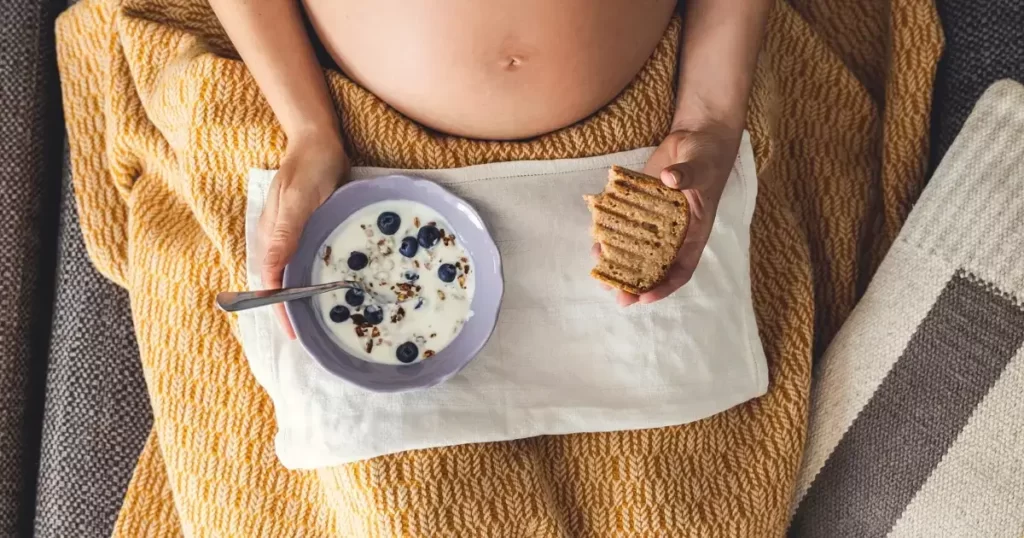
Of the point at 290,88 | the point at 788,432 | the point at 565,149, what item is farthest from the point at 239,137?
the point at 788,432

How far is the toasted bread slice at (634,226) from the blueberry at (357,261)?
0.21 meters

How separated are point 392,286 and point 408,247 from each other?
0.04 m

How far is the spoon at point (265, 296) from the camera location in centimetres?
67

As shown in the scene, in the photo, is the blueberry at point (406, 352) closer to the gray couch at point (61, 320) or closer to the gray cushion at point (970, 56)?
the gray couch at point (61, 320)

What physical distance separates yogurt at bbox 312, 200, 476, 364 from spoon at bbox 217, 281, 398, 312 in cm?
2

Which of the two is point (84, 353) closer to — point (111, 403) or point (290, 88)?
point (111, 403)

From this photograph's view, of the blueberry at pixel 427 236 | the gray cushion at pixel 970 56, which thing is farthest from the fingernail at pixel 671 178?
the gray cushion at pixel 970 56

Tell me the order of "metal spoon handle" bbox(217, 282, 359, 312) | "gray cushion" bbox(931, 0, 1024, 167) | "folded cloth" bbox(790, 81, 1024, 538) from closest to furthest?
"metal spoon handle" bbox(217, 282, 359, 312), "folded cloth" bbox(790, 81, 1024, 538), "gray cushion" bbox(931, 0, 1024, 167)

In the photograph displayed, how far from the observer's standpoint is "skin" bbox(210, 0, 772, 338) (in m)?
0.73

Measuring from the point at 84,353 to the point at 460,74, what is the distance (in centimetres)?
58

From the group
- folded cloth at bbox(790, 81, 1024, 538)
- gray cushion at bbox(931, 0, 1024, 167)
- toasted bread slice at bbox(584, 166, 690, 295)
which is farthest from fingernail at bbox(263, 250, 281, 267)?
gray cushion at bbox(931, 0, 1024, 167)

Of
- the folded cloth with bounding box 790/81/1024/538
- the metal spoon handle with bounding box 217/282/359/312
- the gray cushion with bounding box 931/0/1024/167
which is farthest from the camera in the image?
the gray cushion with bounding box 931/0/1024/167

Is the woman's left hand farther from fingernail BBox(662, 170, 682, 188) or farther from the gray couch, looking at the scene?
the gray couch

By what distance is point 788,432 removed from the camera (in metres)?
0.85
